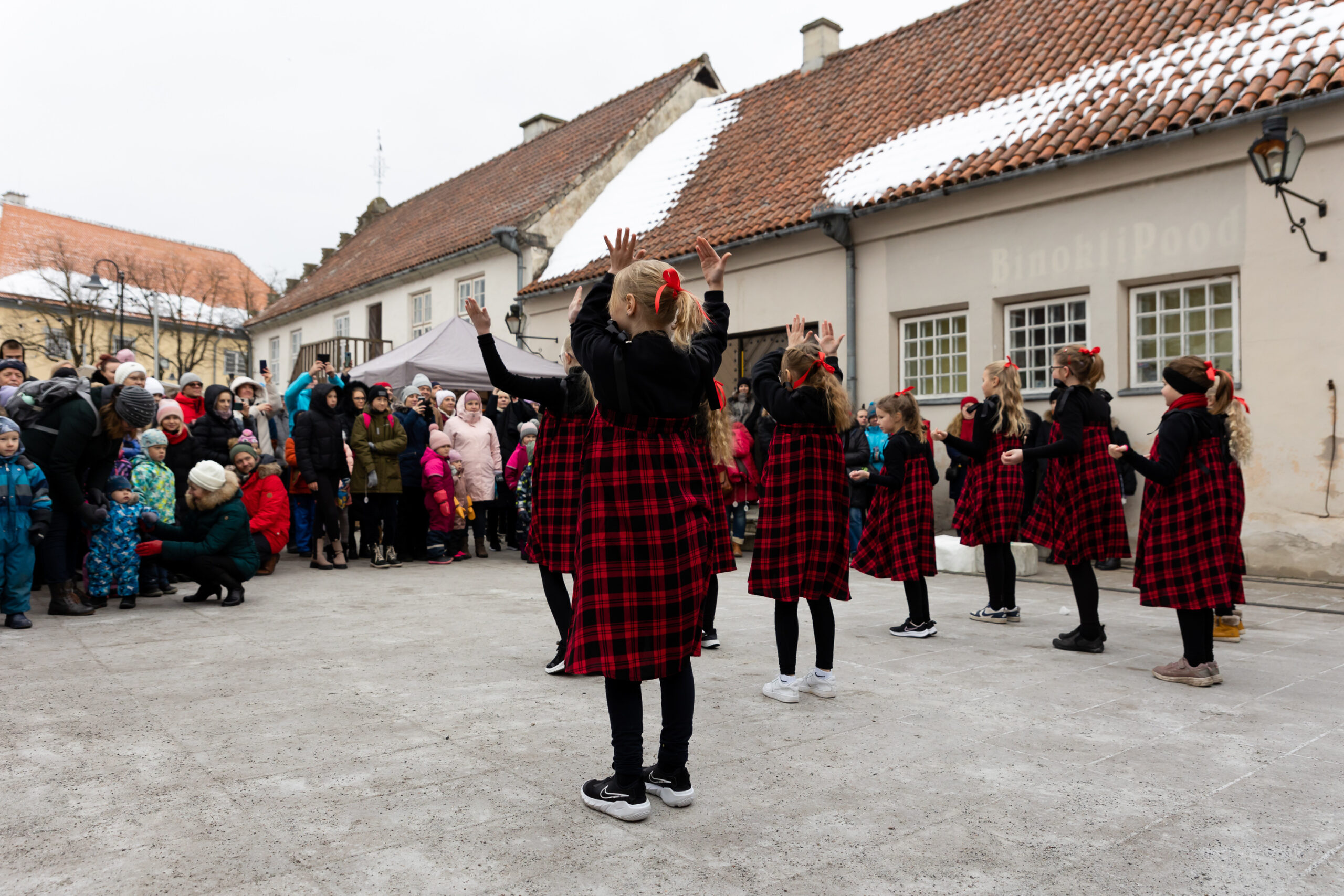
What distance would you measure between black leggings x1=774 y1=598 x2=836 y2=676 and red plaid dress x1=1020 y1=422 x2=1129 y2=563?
1.99 m

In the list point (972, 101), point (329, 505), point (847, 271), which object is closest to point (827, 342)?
point (329, 505)

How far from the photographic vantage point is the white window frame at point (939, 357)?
12797 millimetres

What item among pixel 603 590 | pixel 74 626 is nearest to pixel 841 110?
pixel 74 626

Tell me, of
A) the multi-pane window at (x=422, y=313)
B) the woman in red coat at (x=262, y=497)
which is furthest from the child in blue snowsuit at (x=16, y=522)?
the multi-pane window at (x=422, y=313)

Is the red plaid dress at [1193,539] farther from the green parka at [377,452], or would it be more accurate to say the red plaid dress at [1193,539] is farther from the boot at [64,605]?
the green parka at [377,452]

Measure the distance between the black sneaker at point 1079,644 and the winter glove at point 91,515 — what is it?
257 inches

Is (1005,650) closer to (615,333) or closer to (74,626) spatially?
(615,333)

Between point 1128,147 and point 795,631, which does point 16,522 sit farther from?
point 1128,147

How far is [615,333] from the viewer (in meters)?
3.29

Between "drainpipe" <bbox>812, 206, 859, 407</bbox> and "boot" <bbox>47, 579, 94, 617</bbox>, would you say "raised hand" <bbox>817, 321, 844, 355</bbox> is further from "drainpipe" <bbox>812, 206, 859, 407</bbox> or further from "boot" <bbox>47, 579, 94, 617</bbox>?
"drainpipe" <bbox>812, 206, 859, 407</bbox>

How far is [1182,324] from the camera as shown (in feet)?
35.0

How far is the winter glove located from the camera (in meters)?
6.84

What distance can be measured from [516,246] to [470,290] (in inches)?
118

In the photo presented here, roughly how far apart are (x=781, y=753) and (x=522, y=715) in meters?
1.21
